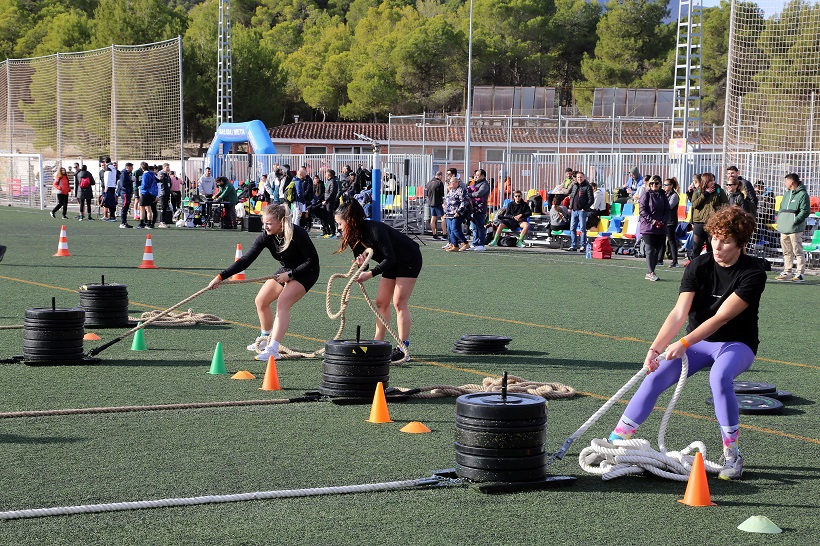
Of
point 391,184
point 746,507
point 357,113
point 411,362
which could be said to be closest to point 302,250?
point 411,362

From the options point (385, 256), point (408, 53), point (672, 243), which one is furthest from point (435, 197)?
point (408, 53)

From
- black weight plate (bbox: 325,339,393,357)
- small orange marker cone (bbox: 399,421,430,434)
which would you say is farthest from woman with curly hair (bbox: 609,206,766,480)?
black weight plate (bbox: 325,339,393,357)

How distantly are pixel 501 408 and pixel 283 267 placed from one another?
5.24 meters

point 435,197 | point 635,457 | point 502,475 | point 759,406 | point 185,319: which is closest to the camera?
point 502,475

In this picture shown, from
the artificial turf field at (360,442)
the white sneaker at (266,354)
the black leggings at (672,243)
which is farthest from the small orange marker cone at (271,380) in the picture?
the black leggings at (672,243)

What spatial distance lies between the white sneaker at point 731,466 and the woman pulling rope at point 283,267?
4809 millimetres

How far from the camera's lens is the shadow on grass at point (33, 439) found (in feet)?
23.7

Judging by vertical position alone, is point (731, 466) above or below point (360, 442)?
above

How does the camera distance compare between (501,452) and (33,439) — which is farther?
(33,439)

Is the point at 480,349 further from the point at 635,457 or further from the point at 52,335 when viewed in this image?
the point at 635,457

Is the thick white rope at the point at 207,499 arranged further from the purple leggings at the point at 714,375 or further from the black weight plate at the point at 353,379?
the black weight plate at the point at 353,379

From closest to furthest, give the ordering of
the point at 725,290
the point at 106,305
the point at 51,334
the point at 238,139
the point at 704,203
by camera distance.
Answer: the point at 725,290 → the point at 51,334 → the point at 106,305 → the point at 704,203 → the point at 238,139

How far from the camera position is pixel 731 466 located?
6.48m

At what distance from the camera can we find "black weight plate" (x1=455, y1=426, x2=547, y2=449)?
6109 mm
